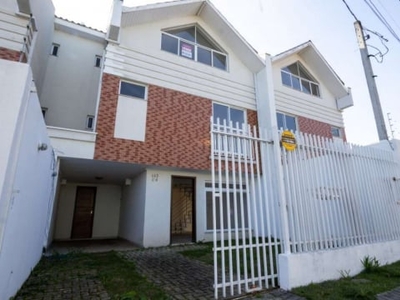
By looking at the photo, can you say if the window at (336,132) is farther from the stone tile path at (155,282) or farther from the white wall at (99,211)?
the white wall at (99,211)

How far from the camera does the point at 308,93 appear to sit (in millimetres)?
12883

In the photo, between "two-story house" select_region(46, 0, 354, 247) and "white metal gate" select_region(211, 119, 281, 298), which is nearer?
"white metal gate" select_region(211, 119, 281, 298)

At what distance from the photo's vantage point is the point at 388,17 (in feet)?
24.3

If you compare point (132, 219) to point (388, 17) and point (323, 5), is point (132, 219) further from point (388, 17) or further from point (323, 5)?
point (388, 17)

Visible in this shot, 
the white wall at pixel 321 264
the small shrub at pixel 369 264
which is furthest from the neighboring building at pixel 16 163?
the small shrub at pixel 369 264

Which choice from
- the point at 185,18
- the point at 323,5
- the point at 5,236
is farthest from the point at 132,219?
the point at 323,5

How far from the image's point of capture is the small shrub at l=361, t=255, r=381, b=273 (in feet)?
15.4

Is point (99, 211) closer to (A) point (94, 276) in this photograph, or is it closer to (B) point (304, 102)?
(A) point (94, 276)

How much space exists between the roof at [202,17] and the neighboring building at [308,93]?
152 cm

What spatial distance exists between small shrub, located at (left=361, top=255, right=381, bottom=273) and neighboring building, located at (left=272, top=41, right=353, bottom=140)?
23.7ft

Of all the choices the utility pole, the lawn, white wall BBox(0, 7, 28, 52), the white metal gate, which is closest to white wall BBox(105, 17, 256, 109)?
white wall BBox(0, 7, 28, 52)

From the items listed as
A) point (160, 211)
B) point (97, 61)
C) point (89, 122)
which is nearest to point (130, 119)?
point (89, 122)

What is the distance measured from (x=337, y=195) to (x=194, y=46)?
807cm

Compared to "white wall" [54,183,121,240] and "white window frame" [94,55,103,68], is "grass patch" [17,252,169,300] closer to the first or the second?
"white wall" [54,183,121,240]
